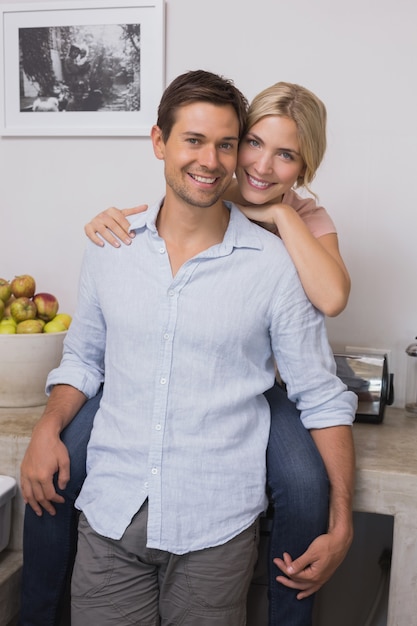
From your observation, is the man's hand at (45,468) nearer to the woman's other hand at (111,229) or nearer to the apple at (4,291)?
the woman's other hand at (111,229)

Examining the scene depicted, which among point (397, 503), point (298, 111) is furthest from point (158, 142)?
point (397, 503)

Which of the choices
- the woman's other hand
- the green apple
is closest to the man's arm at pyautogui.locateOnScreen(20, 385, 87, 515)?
the woman's other hand

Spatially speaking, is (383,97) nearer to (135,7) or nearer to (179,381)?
(135,7)

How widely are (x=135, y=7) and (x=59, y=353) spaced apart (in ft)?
2.98

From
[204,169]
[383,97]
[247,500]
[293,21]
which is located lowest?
[247,500]

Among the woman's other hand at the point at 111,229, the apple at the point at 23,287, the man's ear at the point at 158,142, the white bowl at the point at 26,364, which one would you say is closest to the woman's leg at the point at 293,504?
the woman's other hand at the point at 111,229

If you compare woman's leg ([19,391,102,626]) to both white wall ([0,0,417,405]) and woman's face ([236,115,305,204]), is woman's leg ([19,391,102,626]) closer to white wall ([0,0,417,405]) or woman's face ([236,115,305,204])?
woman's face ([236,115,305,204])

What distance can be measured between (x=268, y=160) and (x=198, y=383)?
437 millimetres

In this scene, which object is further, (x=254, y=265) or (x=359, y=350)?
(x=359, y=350)

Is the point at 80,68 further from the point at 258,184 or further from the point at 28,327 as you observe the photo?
the point at 258,184

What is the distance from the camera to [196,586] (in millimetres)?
1256

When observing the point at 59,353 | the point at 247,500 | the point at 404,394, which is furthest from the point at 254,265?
the point at 404,394

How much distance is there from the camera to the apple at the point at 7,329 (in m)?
1.76

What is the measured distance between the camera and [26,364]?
1.77 meters
